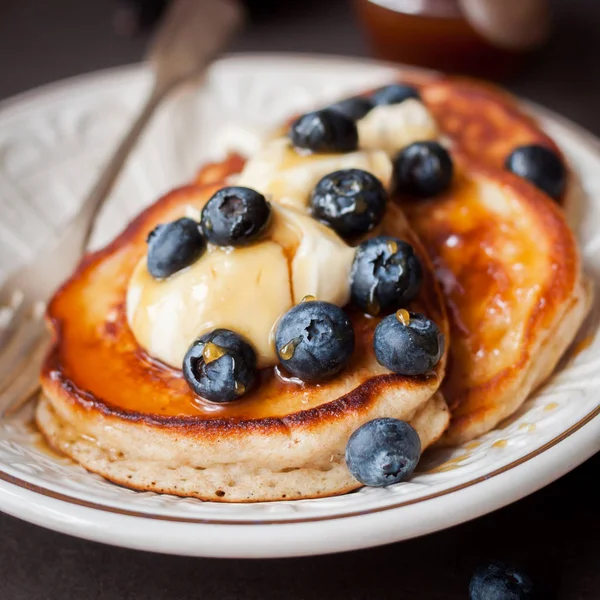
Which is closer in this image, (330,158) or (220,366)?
(220,366)

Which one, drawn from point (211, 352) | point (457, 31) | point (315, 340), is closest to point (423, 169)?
point (315, 340)

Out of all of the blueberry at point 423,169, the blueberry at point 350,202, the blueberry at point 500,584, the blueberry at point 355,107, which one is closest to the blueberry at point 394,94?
the blueberry at point 355,107

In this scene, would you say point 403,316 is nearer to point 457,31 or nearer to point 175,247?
point 175,247

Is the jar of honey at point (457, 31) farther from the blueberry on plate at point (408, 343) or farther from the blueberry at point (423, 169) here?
the blueberry on plate at point (408, 343)

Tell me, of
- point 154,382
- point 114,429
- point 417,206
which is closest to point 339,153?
point 417,206

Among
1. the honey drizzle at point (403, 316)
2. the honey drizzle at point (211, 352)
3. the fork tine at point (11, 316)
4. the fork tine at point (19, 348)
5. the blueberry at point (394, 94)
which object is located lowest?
the fork tine at point (19, 348)

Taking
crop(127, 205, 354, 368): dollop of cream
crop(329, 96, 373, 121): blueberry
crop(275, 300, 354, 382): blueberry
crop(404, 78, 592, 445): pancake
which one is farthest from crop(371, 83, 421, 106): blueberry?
crop(275, 300, 354, 382): blueberry

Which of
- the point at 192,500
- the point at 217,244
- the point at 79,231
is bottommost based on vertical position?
the point at 192,500
